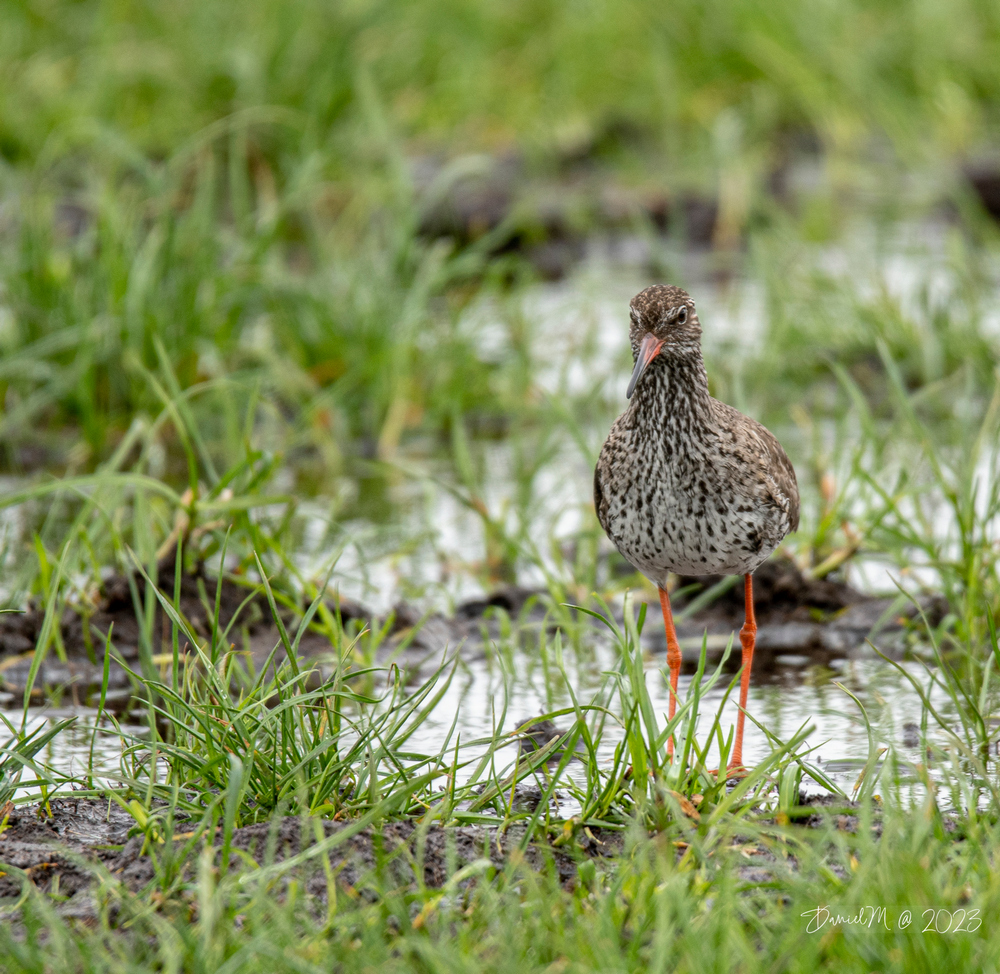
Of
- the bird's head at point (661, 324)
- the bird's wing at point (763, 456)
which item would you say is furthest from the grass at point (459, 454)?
the bird's head at point (661, 324)

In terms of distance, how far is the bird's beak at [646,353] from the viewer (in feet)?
16.7

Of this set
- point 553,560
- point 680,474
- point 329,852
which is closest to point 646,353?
point 680,474

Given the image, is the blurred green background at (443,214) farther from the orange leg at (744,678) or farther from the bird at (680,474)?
the bird at (680,474)

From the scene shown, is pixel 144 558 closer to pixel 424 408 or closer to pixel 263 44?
pixel 424 408

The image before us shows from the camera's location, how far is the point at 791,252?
10.4m

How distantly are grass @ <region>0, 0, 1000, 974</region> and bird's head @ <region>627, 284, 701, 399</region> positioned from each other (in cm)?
88

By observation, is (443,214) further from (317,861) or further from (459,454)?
(317,861)

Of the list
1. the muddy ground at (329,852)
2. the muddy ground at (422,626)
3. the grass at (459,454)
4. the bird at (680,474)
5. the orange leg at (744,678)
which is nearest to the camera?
the grass at (459,454)

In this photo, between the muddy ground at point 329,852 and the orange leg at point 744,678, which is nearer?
the muddy ground at point 329,852

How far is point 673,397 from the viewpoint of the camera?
17.0ft

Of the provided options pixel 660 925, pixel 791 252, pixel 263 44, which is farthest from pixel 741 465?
pixel 263 44

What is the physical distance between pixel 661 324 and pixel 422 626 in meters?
1.94

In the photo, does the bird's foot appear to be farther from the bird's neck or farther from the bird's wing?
the bird's neck

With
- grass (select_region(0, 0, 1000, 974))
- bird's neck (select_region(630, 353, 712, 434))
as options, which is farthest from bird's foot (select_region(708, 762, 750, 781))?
bird's neck (select_region(630, 353, 712, 434))
